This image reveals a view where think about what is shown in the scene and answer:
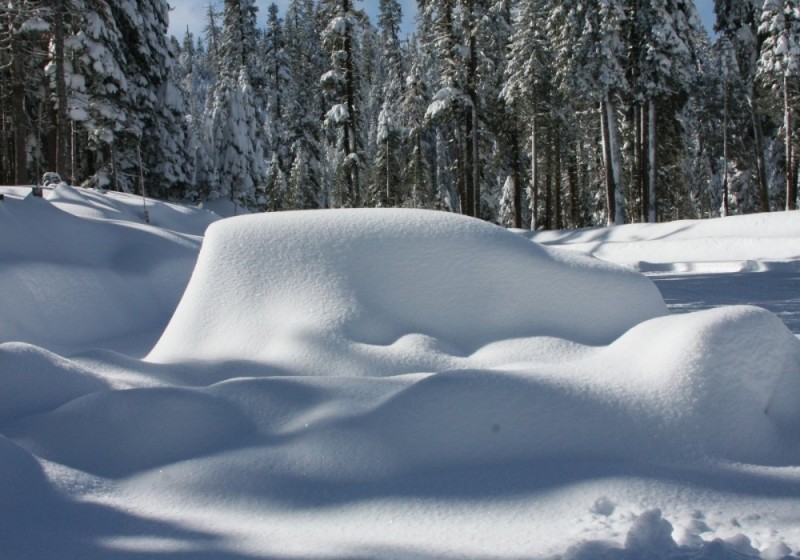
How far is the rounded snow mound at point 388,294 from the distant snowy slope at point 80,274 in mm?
2677

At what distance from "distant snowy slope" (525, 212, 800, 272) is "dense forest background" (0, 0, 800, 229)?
180 inches

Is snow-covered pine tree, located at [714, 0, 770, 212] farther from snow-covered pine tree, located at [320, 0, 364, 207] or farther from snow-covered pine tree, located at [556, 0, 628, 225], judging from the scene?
snow-covered pine tree, located at [320, 0, 364, 207]

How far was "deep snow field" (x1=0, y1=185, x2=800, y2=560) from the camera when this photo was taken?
99.4 inches

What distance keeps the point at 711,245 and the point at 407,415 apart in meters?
16.0

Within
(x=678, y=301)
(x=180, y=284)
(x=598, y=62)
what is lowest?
(x=678, y=301)

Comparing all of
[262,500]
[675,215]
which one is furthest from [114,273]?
[675,215]

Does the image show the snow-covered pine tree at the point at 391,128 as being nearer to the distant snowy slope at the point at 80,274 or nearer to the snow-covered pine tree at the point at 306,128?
the snow-covered pine tree at the point at 306,128

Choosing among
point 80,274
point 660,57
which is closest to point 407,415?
point 80,274

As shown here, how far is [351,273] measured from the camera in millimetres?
4473

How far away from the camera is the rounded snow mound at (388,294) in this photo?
427 cm

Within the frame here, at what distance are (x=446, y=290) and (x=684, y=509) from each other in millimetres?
2187

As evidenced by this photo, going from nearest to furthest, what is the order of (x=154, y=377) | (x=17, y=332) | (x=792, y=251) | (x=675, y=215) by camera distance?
(x=154, y=377)
(x=17, y=332)
(x=792, y=251)
(x=675, y=215)

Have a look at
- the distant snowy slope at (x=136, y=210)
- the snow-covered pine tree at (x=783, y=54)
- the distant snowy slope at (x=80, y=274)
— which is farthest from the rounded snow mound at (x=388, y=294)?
the snow-covered pine tree at (x=783, y=54)

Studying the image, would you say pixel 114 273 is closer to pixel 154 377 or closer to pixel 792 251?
pixel 154 377
